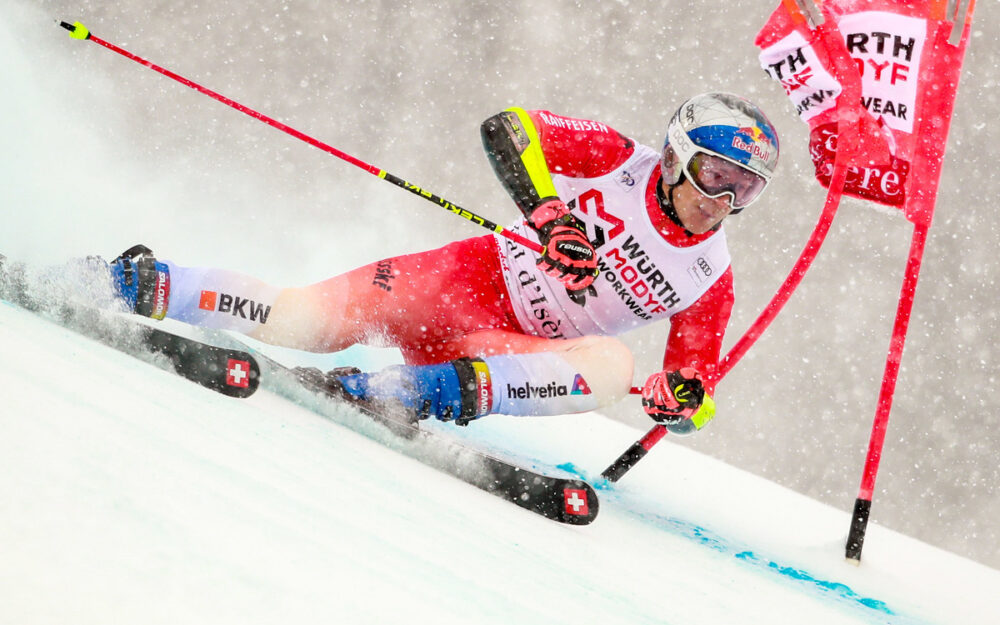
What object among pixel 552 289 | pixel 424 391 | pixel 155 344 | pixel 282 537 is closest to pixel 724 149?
pixel 552 289

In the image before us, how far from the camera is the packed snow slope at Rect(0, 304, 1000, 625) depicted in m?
0.74

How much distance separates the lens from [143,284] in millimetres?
1981

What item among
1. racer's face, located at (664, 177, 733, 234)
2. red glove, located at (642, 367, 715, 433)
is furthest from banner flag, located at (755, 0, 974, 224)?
red glove, located at (642, 367, 715, 433)

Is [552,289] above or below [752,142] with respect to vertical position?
below

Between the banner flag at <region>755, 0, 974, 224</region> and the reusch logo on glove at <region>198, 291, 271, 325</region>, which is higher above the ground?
the banner flag at <region>755, 0, 974, 224</region>

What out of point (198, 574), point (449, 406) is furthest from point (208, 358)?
point (198, 574)

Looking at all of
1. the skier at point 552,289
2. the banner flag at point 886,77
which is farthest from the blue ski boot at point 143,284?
the banner flag at point 886,77

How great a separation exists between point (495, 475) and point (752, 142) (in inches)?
40.5

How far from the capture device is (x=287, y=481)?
3.84 ft

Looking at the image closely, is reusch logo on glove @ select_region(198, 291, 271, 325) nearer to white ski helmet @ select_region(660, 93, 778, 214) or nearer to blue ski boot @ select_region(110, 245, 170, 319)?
blue ski boot @ select_region(110, 245, 170, 319)

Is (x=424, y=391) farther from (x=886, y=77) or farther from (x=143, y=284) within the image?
(x=886, y=77)

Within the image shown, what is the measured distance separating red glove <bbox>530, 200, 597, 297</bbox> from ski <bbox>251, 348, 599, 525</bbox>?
19.1 inches

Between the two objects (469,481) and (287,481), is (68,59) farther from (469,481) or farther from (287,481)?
(287,481)

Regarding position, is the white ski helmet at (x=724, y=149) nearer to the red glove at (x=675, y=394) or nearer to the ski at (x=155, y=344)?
the red glove at (x=675, y=394)
